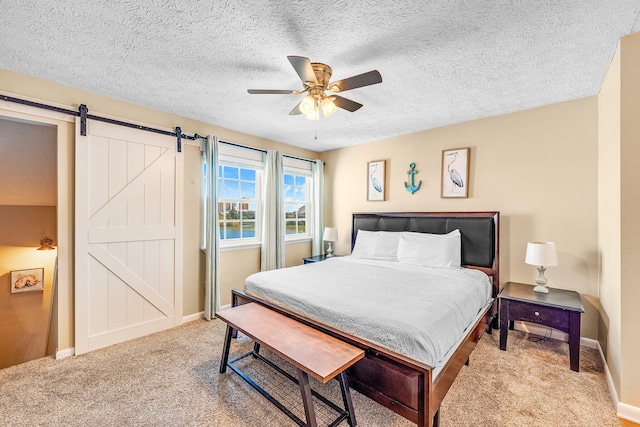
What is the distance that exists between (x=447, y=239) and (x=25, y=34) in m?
4.09

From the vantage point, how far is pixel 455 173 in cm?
360

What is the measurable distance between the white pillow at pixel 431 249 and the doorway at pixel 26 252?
14.6 feet

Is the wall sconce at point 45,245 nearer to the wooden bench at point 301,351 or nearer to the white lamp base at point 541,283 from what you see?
the wooden bench at point 301,351

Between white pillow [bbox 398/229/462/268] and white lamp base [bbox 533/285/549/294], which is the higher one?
white pillow [bbox 398/229/462/268]

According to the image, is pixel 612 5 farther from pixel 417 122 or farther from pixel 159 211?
pixel 159 211

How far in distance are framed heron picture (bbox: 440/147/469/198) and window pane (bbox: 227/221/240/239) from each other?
9.69 feet

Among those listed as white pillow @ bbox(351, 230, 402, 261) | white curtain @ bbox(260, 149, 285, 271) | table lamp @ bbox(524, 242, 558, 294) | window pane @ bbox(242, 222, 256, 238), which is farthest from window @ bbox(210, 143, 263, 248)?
table lamp @ bbox(524, 242, 558, 294)

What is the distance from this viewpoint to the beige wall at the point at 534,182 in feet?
9.07

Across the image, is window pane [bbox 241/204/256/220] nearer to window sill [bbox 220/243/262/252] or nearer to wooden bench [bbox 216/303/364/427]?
window sill [bbox 220/243/262/252]

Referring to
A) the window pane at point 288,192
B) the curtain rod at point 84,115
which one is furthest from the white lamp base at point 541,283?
the curtain rod at point 84,115

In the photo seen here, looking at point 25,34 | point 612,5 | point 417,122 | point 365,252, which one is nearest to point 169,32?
point 25,34

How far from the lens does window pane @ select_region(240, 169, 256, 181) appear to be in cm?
416

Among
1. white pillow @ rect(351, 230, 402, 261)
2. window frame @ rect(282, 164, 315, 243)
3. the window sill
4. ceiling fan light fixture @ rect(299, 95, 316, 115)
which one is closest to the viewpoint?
ceiling fan light fixture @ rect(299, 95, 316, 115)

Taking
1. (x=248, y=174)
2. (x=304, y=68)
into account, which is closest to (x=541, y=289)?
(x=304, y=68)
